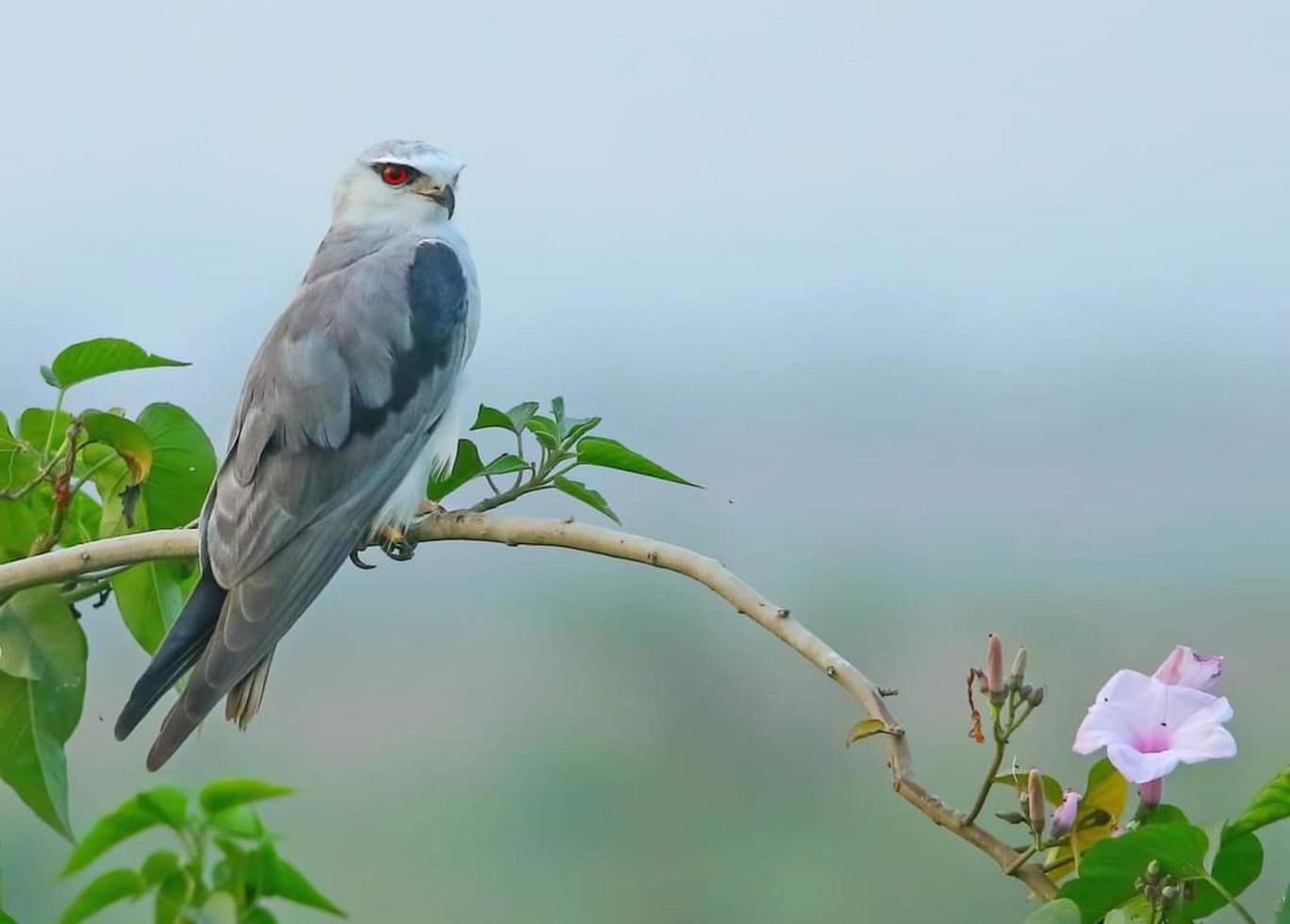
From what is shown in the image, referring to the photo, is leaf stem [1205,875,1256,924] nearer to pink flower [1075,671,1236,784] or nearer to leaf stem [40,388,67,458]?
pink flower [1075,671,1236,784]

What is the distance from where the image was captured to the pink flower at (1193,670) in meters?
0.96

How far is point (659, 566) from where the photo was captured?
3.88 ft

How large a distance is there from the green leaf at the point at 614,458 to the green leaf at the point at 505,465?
0.19 feet

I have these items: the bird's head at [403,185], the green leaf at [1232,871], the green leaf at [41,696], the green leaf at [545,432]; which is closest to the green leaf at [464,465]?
the green leaf at [545,432]

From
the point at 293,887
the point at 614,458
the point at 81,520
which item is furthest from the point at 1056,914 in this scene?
the point at 81,520

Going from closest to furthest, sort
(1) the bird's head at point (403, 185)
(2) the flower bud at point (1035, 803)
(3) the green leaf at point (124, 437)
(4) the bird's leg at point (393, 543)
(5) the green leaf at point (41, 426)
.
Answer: (2) the flower bud at point (1035, 803), (3) the green leaf at point (124, 437), (5) the green leaf at point (41, 426), (4) the bird's leg at point (393, 543), (1) the bird's head at point (403, 185)

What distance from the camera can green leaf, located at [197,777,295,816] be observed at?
0.83m

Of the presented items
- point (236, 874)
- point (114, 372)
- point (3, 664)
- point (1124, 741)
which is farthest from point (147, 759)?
point (1124, 741)

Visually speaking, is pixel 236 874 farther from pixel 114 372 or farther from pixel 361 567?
pixel 361 567

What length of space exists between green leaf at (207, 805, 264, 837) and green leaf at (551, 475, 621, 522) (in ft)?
2.21

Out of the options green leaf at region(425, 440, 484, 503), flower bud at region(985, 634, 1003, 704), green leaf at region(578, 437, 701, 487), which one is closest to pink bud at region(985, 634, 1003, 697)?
flower bud at region(985, 634, 1003, 704)

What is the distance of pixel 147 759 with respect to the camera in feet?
5.00

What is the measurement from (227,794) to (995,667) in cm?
52

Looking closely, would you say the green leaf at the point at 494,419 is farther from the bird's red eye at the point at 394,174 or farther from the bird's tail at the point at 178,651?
the bird's red eye at the point at 394,174
